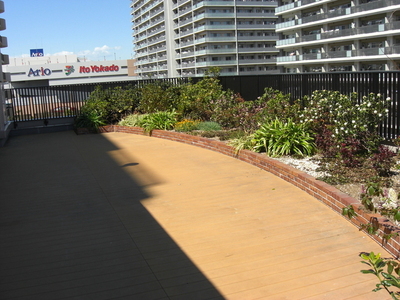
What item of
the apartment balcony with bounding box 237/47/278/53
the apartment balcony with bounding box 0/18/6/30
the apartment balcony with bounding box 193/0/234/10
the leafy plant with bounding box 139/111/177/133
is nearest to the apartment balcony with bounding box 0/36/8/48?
the apartment balcony with bounding box 0/18/6/30

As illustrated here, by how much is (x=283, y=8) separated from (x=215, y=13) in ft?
74.8

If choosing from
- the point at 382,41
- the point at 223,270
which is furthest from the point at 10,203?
the point at 382,41

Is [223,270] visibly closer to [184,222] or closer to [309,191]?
[184,222]

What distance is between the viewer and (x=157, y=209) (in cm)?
699

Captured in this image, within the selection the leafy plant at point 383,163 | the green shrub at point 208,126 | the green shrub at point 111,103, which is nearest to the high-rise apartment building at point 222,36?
the green shrub at point 111,103

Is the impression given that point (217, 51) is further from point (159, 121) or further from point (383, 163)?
point (383, 163)

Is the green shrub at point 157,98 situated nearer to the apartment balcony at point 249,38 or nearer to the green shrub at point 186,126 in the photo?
the green shrub at point 186,126

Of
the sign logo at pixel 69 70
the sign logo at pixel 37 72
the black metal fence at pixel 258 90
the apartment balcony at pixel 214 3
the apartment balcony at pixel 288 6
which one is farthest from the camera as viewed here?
the sign logo at pixel 69 70

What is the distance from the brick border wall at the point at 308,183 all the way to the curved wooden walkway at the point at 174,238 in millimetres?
145

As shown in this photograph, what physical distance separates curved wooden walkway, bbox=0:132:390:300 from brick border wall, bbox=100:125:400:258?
145 mm

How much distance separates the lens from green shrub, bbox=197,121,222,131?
1273 centimetres

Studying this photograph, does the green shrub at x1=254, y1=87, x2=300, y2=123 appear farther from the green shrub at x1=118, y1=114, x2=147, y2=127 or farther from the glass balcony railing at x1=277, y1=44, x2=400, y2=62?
the glass balcony railing at x1=277, y1=44, x2=400, y2=62

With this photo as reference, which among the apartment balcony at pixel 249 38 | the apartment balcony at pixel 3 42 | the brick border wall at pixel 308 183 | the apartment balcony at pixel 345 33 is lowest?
the brick border wall at pixel 308 183

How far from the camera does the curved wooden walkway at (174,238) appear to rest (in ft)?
14.7
